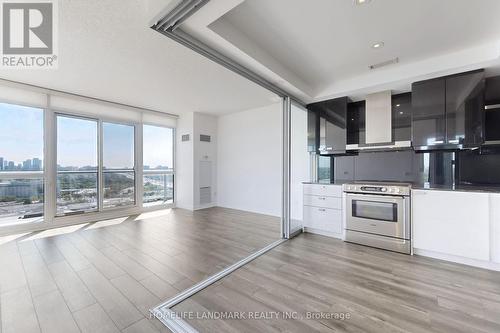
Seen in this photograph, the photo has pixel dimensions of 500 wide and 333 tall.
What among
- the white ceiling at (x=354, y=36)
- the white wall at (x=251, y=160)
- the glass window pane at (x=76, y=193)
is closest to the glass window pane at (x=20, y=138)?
the glass window pane at (x=76, y=193)

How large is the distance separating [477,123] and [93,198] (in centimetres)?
707

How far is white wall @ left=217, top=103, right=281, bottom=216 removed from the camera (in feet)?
16.6


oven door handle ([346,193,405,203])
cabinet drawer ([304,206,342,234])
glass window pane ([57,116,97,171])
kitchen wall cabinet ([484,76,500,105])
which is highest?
kitchen wall cabinet ([484,76,500,105])

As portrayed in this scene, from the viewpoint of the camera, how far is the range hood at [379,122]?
3.31 metres

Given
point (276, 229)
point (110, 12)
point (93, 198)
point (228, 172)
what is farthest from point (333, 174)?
point (93, 198)

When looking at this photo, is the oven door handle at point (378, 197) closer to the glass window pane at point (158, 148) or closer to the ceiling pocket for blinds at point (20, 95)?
the glass window pane at point (158, 148)

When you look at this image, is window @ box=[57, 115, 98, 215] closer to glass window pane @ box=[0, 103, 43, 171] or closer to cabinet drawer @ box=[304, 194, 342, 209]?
glass window pane @ box=[0, 103, 43, 171]

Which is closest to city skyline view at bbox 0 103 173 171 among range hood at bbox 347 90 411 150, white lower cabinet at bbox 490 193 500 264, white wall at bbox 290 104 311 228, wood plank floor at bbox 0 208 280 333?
wood plank floor at bbox 0 208 280 333

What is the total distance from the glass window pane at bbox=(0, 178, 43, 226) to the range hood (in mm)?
6230

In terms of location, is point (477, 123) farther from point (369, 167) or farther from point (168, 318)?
point (168, 318)

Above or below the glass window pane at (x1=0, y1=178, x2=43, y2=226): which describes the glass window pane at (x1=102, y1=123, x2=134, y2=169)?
above

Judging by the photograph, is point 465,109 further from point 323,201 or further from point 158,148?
point 158,148

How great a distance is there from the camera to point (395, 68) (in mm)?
3008

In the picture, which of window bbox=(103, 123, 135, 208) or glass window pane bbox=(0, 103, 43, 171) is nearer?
glass window pane bbox=(0, 103, 43, 171)
